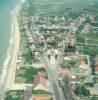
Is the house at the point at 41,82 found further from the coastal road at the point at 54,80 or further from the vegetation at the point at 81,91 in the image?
the vegetation at the point at 81,91

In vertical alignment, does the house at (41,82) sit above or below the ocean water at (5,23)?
below

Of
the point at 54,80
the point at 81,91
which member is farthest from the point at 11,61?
the point at 81,91

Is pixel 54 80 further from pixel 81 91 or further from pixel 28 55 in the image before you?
pixel 28 55

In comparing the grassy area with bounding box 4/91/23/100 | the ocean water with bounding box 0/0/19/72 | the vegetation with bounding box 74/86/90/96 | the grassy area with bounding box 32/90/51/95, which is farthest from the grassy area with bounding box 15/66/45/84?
the vegetation with bounding box 74/86/90/96

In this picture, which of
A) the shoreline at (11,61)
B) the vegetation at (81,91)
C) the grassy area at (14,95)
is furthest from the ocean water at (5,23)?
the vegetation at (81,91)

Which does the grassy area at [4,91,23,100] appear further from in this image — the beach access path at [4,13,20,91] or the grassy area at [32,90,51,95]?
the grassy area at [32,90,51,95]

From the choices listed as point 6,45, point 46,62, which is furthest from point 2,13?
point 46,62
